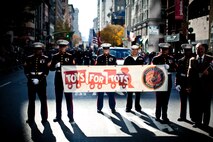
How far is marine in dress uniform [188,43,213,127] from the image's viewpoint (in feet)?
25.5

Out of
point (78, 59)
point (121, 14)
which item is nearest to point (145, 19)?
point (78, 59)

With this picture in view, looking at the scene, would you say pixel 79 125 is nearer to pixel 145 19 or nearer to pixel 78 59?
pixel 78 59

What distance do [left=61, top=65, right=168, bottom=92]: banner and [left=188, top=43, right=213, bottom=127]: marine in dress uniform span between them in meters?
0.94

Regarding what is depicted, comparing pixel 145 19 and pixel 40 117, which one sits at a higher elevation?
pixel 145 19

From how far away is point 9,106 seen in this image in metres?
10.4

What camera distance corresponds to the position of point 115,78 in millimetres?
8844

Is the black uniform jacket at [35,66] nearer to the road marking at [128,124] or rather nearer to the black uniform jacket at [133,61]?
the road marking at [128,124]

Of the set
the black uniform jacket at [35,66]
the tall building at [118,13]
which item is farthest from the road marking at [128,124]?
the tall building at [118,13]

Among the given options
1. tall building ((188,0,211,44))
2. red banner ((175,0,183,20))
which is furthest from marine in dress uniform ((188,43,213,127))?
red banner ((175,0,183,20))

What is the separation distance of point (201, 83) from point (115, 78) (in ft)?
7.52

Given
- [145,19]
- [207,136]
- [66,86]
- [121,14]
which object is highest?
[121,14]

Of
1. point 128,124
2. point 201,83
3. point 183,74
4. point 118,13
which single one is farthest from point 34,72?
point 118,13

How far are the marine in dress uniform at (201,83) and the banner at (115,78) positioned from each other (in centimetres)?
94

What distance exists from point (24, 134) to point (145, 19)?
66.9 meters
